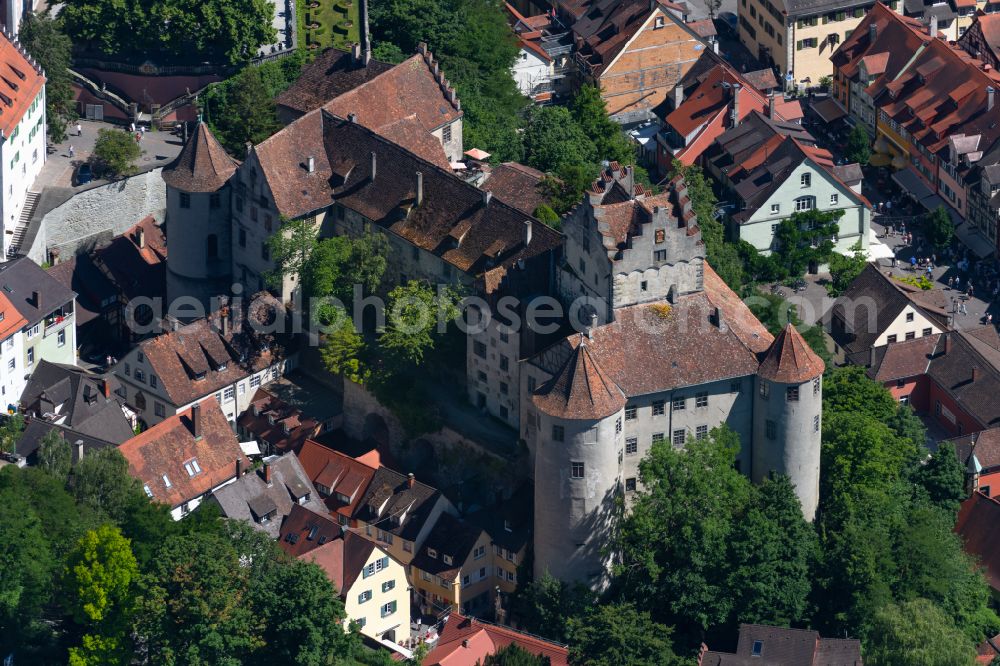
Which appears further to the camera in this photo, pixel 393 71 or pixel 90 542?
pixel 393 71

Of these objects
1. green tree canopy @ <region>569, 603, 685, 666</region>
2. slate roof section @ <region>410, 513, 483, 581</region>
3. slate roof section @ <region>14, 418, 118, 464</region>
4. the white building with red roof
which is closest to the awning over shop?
slate roof section @ <region>410, 513, 483, 581</region>

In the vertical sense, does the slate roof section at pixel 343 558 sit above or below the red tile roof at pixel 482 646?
above

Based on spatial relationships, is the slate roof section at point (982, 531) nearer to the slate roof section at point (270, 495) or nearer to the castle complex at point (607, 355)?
the castle complex at point (607, 355)

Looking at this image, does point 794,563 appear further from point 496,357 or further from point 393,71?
point 393,71

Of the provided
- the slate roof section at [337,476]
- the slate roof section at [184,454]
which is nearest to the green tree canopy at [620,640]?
the slate roof section at [337,476]

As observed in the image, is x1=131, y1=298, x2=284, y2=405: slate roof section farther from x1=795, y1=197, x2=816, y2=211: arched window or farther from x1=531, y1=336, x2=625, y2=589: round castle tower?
x1=795, y1=197, x2=816, y2=211: arched window

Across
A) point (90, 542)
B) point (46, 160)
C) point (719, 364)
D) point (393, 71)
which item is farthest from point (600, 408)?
point (46, 160)

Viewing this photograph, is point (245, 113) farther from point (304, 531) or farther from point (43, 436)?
point (304, 531)
